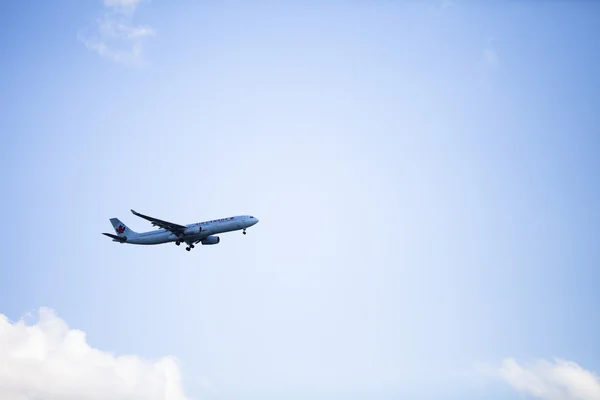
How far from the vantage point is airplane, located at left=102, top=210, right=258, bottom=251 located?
11025 centimetres

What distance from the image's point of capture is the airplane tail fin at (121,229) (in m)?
121

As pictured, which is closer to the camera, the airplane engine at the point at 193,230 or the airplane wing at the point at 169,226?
the airplane wing at the point at 169,226

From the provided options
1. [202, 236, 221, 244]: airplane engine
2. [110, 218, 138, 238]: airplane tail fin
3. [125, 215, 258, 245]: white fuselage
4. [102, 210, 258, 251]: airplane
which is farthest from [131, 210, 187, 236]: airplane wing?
[110, 218, 138, 238]: airplane tail fin

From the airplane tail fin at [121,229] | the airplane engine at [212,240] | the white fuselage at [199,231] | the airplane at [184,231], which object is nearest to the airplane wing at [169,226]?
the airplane at [184,231]

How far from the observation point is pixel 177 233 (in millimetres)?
114562

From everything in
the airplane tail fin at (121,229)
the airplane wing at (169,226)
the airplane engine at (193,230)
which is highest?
the airplane tail fin at (121,229)

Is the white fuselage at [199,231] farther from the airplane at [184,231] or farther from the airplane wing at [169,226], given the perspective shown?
the airplane wing at [169,226]

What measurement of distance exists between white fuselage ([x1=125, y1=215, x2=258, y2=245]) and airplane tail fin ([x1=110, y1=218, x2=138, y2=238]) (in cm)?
140

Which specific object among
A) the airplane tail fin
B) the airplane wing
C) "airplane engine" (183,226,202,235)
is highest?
the airplane tail fin

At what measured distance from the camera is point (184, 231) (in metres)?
114

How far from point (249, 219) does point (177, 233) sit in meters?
14.8

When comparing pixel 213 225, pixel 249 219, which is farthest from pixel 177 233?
pixel 249 219

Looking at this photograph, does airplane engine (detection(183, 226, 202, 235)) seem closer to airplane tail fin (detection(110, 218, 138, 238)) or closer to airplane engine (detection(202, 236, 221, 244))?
airplane engine (detection(202, 236, 221, 244))

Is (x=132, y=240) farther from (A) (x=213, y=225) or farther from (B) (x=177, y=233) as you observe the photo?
(A) (x=213, y=225)
